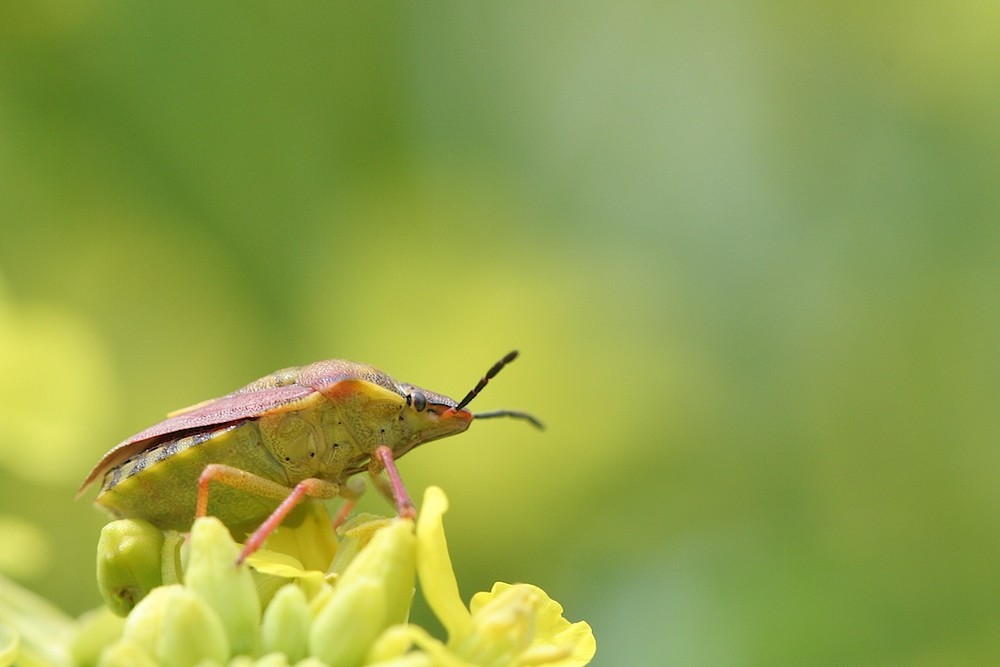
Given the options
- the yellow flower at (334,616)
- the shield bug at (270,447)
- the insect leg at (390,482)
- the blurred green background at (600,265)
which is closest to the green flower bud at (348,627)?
the yellow flower at (334,616)

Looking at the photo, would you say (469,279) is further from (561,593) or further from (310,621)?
(310,621)

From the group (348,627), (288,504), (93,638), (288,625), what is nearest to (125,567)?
(93,638)

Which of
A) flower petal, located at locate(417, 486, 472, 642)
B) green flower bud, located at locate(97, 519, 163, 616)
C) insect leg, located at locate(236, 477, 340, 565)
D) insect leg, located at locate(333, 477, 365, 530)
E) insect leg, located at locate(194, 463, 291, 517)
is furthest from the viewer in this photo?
insect leg, located at locate(333, 477, 365, 530)

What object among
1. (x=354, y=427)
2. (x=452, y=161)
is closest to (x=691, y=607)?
(x=354, y=427)

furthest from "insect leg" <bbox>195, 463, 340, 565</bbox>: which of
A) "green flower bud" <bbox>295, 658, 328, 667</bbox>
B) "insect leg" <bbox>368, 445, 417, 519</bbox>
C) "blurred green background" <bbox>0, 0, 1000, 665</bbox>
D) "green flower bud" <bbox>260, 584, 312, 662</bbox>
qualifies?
"blurred green background" <bbox>0, 0, 1000, 665</bbox>

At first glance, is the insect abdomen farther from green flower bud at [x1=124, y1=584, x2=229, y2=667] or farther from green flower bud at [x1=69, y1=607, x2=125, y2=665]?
green flower bud at [x1=124, y1=584, x2=229, y2=667]
